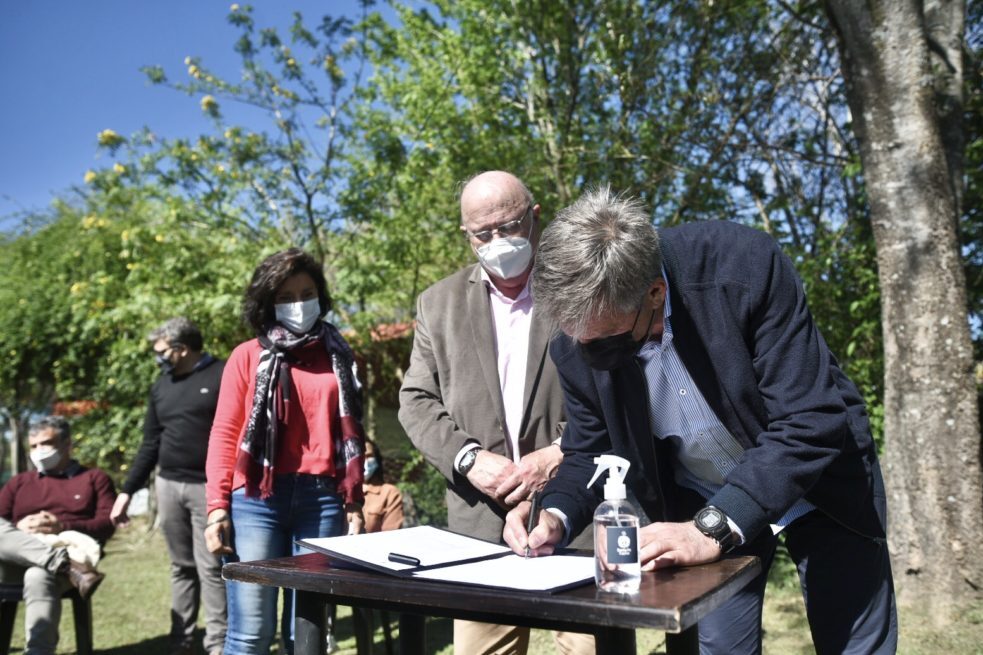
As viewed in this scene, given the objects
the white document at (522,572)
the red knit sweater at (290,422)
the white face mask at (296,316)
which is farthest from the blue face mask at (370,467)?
the white document at (522,572)

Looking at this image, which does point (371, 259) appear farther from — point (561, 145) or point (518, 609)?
point (518, 609)

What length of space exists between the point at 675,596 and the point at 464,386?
1.62 meters

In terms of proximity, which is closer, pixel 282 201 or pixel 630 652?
pixel 630 652

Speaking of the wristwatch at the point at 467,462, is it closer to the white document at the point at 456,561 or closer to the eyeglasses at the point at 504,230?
the white document at the point at 456,561

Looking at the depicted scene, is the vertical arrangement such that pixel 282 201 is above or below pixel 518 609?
above

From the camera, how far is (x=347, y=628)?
607 centimetres

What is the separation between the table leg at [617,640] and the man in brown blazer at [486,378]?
1196 mm

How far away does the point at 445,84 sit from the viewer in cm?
879

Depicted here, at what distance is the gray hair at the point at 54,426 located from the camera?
215 inches

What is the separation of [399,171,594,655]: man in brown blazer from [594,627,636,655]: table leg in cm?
120

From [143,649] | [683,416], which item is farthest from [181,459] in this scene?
[683,416]

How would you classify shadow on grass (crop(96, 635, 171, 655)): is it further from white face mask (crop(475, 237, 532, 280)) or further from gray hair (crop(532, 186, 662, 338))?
gray hair (crop(532, 186, 662, 338))

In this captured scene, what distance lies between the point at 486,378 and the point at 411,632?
3.16 feet


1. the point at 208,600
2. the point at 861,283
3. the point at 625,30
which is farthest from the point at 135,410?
the point at 861,283
